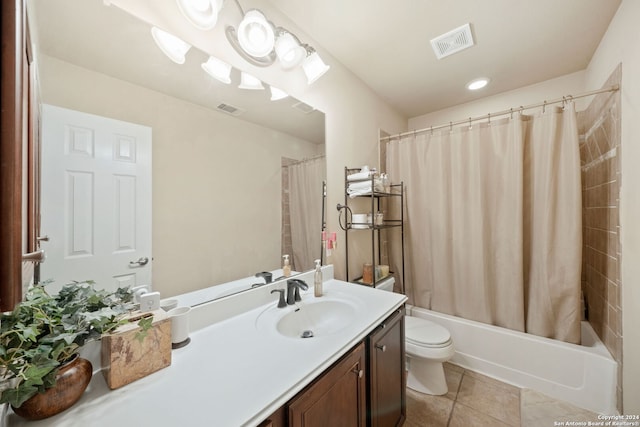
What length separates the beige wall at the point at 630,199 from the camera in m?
1.22

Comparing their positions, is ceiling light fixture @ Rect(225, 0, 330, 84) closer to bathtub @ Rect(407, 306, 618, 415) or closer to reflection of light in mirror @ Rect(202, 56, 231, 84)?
reflection of light in mirror @ Rect(202, 56, 231, 84)

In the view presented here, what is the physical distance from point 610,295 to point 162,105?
2.62 m

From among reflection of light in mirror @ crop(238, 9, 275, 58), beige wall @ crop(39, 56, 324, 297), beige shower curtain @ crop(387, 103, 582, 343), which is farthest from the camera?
beige shower curtain @ crop(387, 103, 582, 343)

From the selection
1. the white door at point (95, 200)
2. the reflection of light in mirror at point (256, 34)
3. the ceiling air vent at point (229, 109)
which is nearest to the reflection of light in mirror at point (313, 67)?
the reflection of light in mirror at point (256, 34)

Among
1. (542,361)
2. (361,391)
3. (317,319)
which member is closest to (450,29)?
(317,319)

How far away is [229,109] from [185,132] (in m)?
0.26

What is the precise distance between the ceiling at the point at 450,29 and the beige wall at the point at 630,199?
24 centimetres

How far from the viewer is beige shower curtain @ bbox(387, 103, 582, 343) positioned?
1.68m

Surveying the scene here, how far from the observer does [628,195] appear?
1297mm

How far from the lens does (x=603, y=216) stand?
1588 millimetres

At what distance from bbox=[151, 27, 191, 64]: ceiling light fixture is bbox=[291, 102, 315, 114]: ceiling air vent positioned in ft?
2.04

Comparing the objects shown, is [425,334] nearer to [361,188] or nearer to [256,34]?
[361,188]

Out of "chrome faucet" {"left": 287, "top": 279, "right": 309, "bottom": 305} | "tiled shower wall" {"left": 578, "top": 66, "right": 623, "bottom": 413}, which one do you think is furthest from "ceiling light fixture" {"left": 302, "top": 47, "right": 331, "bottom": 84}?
"tiled shower wall" {"left": 578, "top": 66, "right": 623, "bottom": 413}

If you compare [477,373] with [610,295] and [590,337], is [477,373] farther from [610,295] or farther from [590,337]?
[610,295]
